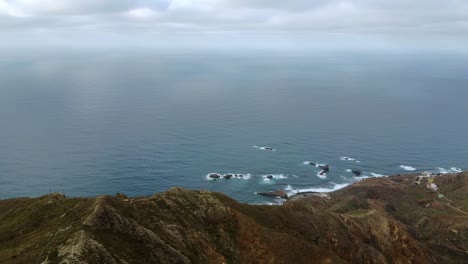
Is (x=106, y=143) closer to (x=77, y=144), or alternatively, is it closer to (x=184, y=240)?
(x=77, y=144)

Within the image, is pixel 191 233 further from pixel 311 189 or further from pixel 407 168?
pixel 407 168

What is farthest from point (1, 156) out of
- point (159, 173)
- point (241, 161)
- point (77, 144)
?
point (241, 161)

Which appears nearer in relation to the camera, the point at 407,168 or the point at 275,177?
the point at 275,177

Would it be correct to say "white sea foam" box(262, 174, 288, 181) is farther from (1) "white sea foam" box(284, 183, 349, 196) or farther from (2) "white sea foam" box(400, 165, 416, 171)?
(2) "white sea foam" box(400, 165, 416, 171)

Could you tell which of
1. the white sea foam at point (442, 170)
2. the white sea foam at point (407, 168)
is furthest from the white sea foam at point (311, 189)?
the white sea foam at point (442, 170)

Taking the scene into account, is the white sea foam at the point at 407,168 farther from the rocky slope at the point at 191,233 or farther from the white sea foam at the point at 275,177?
the rocky slope at the point at 191,233

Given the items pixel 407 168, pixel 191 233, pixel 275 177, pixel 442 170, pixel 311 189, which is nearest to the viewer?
pixel 191 233

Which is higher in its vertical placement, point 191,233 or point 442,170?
point 191,233

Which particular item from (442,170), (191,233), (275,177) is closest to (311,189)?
(275,177)

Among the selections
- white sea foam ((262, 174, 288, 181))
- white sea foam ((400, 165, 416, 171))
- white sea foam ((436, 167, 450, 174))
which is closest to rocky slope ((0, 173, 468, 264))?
white sea foam ((262, 174, 288, 181))
